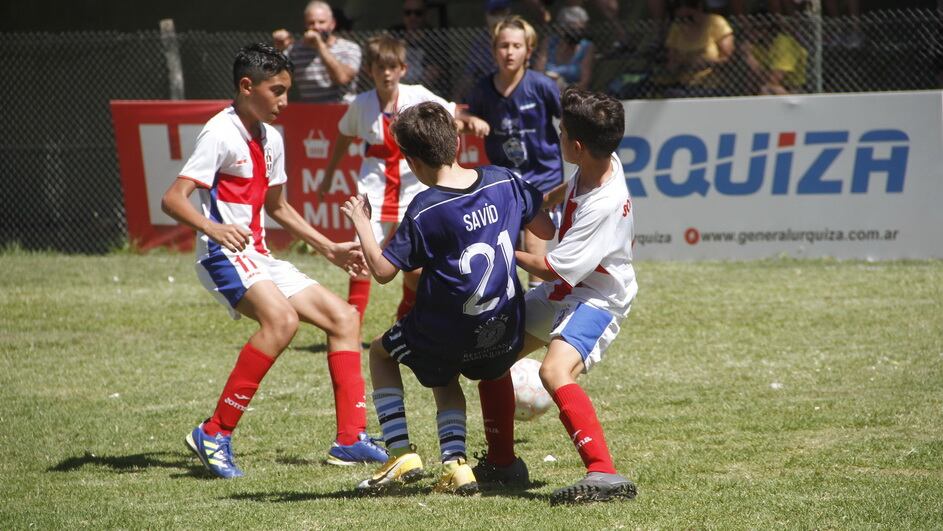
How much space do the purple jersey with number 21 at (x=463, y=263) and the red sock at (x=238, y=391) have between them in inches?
39.8

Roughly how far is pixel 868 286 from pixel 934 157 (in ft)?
6.10

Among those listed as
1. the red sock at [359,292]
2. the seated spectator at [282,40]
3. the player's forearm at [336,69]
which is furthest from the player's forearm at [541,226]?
the player's forearm at [336,69]

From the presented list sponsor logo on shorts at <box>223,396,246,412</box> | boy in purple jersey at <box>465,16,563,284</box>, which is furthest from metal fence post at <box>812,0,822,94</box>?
sponsor logo on shorts at <box>223,396,246,412</box>

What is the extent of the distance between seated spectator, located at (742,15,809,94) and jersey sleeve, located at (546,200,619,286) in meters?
7.77

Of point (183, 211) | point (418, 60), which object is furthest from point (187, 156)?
point (183, 211)

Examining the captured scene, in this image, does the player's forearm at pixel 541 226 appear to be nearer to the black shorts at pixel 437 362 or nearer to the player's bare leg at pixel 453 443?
the black shorts at pixel 437 362

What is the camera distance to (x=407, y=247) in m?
4.74

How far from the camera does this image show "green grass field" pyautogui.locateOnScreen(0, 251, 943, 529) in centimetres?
480

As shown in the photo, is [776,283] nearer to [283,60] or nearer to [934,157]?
[934,157]

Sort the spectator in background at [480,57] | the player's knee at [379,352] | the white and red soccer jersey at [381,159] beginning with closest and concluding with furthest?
the player's knee at [379,352] < the white and red soccer jersey at [381,159] < the spectator in background at [480,57]

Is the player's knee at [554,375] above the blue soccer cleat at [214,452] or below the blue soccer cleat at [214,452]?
above

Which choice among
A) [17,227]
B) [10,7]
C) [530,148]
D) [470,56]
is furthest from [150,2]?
[530,148]

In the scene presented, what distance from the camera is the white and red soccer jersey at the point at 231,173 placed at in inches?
220

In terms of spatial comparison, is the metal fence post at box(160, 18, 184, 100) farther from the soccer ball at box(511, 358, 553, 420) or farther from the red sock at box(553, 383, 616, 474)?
the red sock at box(553, 383, 616, 474)
